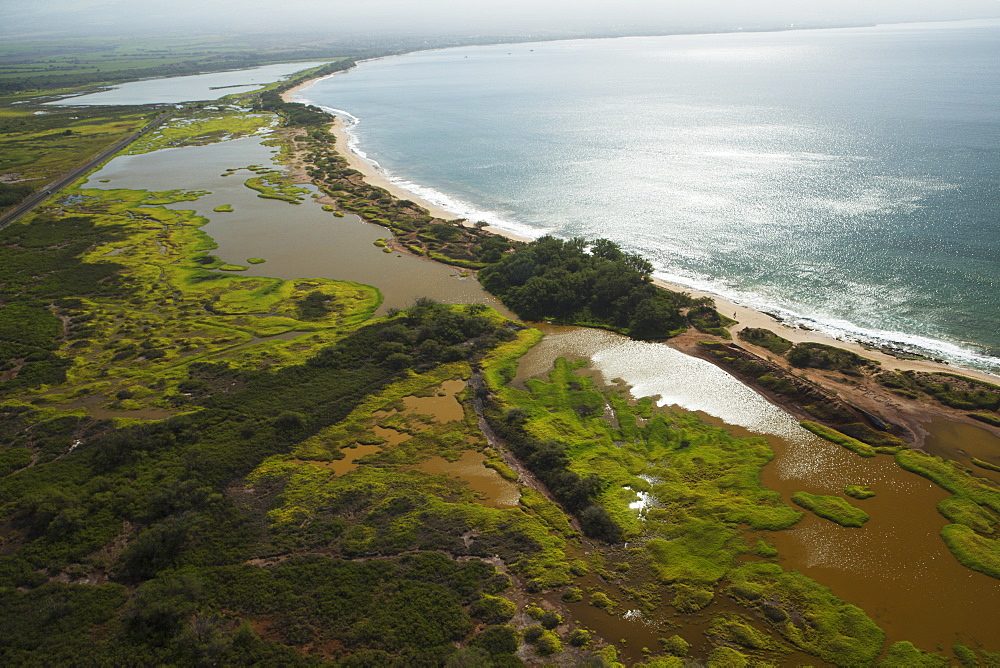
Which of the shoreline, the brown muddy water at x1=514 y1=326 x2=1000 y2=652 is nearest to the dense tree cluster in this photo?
the brown muddy water at x1=514 y1=326 x2=1000 y2=652

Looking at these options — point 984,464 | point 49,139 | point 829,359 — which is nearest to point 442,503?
point 829,359

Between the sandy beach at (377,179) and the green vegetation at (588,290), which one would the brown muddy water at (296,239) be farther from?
the sandy beach at (377,179)

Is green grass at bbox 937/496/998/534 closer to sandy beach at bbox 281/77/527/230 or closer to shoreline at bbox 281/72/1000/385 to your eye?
shoreline at bbox 281/72/1000/385

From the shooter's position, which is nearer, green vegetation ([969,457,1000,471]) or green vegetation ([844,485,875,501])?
green vegetation ([844,485,875,501])

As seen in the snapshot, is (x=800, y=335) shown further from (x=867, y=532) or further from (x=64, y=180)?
(x=64, y=180)

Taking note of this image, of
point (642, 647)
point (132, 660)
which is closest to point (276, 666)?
point (132, 660)
